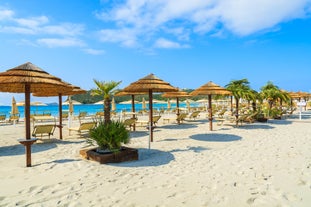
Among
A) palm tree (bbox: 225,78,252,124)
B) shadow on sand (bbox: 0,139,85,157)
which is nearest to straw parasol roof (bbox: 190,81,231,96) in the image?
palm tree (bbox: 225,78,252,124)

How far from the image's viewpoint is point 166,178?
4629 mm

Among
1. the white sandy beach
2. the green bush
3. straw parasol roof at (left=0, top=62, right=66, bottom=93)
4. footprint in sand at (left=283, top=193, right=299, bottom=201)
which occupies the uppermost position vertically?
straw parasol roof at (left=0, top=62, right=66, bottom=93)

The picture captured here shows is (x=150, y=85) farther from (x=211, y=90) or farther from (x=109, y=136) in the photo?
(x=211, y=90)

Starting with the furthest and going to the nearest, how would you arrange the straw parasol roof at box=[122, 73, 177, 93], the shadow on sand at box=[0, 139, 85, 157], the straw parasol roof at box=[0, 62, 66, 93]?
the straw parasol roof at box=[122, 73, 177, 93]
the shadow on sand at box=[0, 139, 85, 157]
the straw parasol roof at box=[0, 62, 66, 93]

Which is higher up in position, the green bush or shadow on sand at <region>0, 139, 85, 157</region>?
the green bush

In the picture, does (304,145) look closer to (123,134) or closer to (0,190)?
(123,134)

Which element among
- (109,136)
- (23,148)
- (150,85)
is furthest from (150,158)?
(23,148)

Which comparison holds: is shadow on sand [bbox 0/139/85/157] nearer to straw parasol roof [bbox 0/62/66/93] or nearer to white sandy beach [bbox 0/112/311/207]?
white sandy beach [bbox 0/112/311/207]

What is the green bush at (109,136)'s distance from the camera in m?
6.01

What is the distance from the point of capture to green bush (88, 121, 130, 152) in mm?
6012

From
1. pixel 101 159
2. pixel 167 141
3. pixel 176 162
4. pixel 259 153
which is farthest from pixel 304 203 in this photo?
pixel 167 141

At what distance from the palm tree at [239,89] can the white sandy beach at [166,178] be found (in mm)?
7130

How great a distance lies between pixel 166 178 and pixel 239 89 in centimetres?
1136

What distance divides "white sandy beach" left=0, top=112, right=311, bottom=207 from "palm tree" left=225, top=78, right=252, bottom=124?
281 inches
